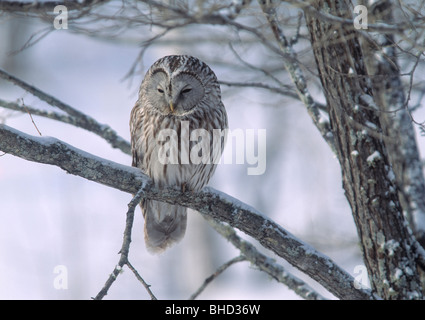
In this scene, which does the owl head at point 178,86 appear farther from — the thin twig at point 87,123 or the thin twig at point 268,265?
the thin twig at point 268,265

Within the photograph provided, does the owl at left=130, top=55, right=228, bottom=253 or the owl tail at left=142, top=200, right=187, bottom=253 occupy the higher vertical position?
the owl at left=130, top=55, right=228, bottom=253

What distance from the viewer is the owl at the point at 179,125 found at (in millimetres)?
3547

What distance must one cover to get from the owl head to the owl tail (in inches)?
29.7

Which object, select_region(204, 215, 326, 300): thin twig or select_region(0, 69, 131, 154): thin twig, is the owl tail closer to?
select_region(204, 215, 326, 300): thin twig

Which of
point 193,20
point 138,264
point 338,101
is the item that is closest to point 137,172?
point 193,20

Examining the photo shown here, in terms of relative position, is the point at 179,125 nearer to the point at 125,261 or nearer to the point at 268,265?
the point at 268,265

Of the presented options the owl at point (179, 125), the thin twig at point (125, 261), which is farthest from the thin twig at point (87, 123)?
the thin twig at point (125, 261)

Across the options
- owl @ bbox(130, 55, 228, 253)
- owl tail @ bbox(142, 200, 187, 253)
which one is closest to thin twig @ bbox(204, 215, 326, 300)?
owl tail @ bbox(142, 200, 187, 253)

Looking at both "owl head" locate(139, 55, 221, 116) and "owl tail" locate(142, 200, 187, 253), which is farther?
"owl tail" locate(142, 200, 187, 253)

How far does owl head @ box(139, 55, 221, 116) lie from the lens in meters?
3.64

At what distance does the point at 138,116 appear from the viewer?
12.7ft

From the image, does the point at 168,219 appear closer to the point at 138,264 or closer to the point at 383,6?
the point at 383,6

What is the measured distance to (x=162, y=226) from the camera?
4.05 metres

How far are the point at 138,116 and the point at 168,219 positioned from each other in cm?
77
